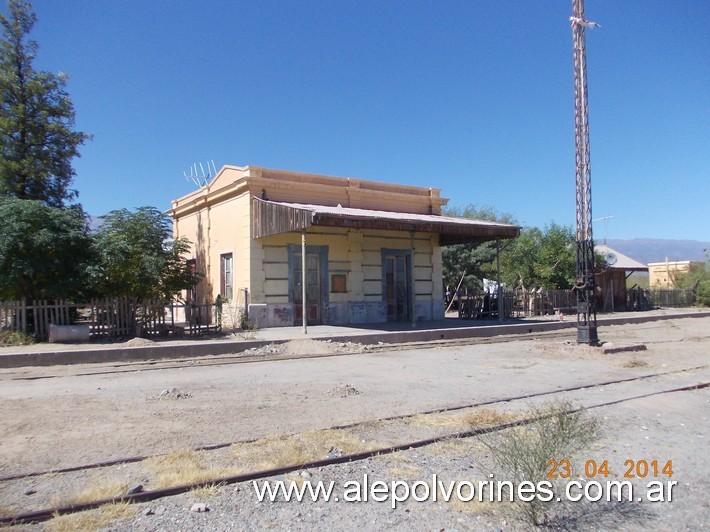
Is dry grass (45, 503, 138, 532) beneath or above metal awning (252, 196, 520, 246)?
beneath

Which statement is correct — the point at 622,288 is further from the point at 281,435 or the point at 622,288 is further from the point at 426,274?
the point at 281,435

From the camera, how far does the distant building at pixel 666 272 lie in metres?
49.4

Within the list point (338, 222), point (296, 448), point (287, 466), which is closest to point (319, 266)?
point (338, 222)

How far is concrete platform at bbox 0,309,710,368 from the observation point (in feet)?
40.2

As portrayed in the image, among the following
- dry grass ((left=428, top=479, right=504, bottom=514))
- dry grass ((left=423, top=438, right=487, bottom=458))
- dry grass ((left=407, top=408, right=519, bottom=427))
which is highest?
dry grass ((left=407, top=408, right=519, bottom=427))

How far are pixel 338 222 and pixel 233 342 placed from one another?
172 inches

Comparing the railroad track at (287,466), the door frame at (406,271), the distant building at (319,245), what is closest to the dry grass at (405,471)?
the railroad track at (287,466)

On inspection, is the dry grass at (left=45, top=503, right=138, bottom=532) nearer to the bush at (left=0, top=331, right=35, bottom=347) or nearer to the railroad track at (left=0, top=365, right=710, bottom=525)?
the railroad track at (left=0, top=365, right=710, bottom=525)

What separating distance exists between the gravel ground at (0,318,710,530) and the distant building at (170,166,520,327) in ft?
19.3

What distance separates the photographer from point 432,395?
346 inches

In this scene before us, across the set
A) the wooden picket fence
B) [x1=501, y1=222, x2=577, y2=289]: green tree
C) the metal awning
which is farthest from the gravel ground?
[x1=501, y1=222, x2=577, y2=289]: green tree

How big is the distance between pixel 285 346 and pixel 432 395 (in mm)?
6794

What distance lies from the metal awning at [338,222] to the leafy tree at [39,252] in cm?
511

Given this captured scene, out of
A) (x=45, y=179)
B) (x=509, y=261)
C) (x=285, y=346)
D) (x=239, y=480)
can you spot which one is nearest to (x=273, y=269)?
(x=285, y=346)
